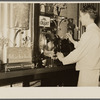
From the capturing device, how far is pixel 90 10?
5.68 ft

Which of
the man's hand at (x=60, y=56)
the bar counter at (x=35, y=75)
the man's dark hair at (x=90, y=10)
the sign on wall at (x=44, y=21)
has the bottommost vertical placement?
the bar counter at (x=35, y=75)

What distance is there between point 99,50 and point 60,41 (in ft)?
1.11

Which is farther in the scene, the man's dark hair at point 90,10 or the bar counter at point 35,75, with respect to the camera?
the man's dark hair at point 90,10

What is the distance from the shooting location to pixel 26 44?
1644 mm

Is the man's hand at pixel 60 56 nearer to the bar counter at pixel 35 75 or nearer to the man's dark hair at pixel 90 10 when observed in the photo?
the bar counter at pixel 35 75

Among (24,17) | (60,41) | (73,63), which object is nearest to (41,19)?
(24,17)

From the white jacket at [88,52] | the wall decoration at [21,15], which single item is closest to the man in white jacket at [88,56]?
the white jacket at [88,52]

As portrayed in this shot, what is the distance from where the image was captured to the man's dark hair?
1710 mm

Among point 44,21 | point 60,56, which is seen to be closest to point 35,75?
point 60,56

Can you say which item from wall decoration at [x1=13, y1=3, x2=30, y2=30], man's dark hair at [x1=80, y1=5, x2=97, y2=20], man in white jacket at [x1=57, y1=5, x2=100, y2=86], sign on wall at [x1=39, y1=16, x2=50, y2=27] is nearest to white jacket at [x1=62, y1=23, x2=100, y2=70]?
man in white jacket at [x1=57, y1=5, x2=100, y2=86]

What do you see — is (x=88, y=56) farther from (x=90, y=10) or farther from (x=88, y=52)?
(x=90, y=10)

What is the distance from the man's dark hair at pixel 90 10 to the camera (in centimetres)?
171

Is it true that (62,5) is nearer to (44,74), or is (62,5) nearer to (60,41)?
(60,41)

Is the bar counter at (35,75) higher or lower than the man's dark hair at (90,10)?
lower
